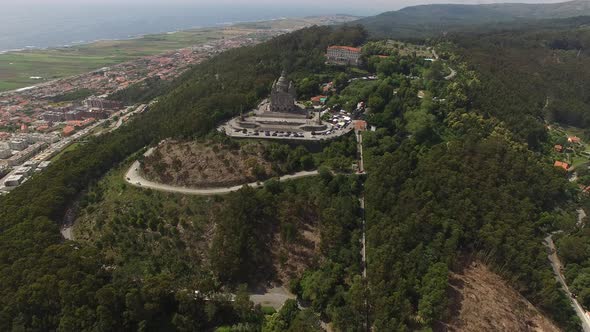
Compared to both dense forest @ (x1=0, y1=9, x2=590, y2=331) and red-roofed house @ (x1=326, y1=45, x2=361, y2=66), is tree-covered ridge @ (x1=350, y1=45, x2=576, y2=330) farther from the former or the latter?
red-roofed house @ (x1=326, y1=45, x2=361, y2=66)

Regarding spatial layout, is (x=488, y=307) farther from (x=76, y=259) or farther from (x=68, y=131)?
(x=68, y=131)

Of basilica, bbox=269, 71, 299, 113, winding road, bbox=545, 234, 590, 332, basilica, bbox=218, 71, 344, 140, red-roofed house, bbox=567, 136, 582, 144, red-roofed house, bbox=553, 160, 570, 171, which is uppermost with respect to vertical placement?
basilica, bbox=269, 71, 299, 113

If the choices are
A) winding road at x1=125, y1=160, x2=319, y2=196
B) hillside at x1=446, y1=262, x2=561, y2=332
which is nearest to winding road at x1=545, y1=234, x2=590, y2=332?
hillside at x1=446, y1=262, x2=561, y2=332

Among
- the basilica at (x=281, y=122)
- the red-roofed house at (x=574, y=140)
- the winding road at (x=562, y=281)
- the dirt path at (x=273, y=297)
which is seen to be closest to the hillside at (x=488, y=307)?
the winding road at (x=562, y=281)

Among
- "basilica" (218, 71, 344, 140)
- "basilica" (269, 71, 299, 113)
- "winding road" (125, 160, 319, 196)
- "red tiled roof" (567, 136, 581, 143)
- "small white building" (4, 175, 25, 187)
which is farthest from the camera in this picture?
"red tiled roof" (567, 136, 581, 143)

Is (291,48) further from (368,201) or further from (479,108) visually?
(368,201)

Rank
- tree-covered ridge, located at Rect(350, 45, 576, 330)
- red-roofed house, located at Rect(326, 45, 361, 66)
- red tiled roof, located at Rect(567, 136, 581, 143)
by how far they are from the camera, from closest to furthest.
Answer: tree-covered ridge, located at Rect(350, 45, 576, 330) → red tiled roof, located at Rect(567, 136, 581, 143) → red-roofed house, located at Rect(326, 45, 361, 66)

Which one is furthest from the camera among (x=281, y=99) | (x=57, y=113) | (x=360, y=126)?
(x=57, y=113)

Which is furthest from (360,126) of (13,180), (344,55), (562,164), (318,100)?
(13,180)

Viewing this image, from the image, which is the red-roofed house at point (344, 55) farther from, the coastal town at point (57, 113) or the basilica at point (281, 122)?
the coastal town at point (57, 113)
